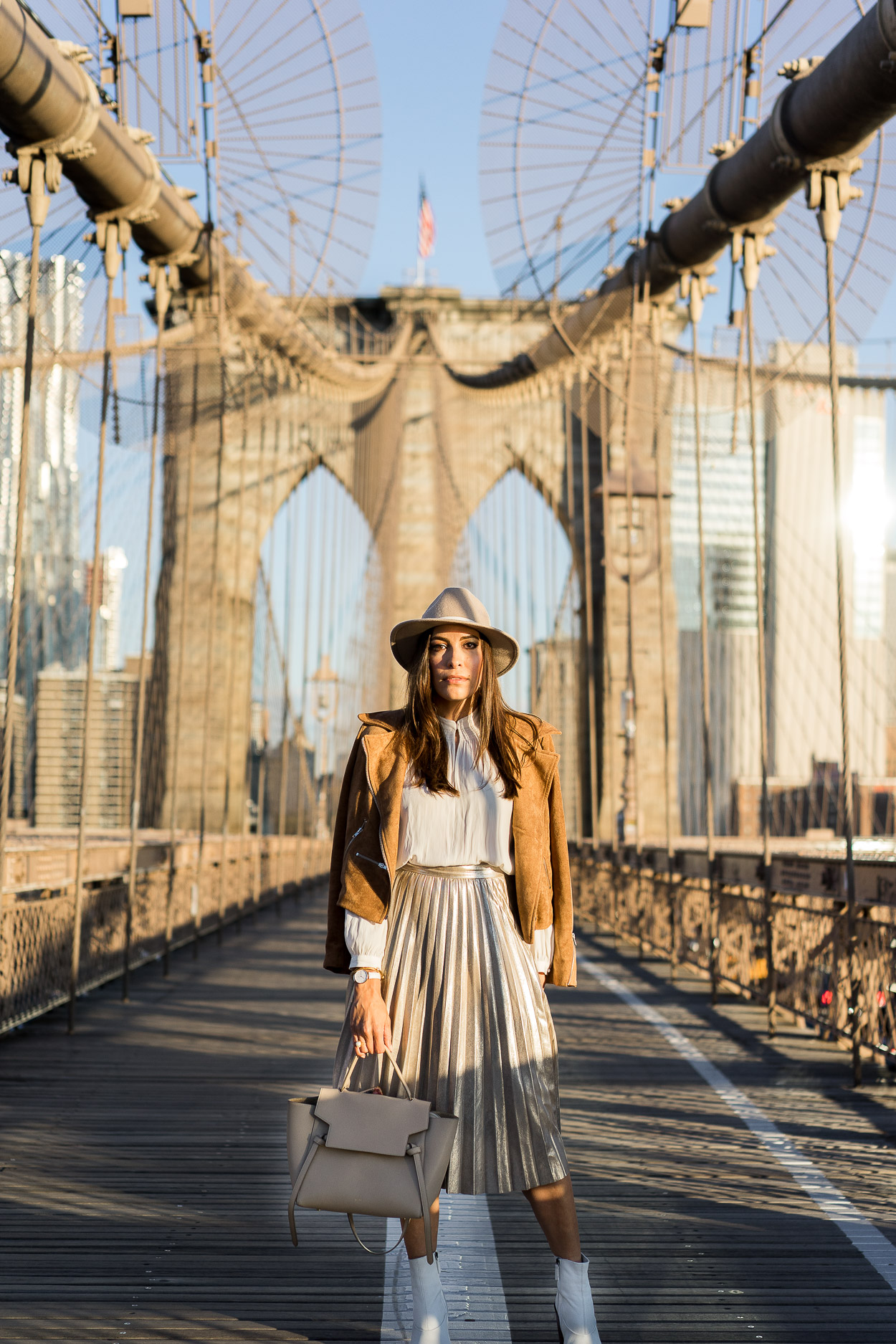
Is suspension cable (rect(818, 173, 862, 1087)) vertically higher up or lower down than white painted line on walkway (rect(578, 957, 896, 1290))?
higher up

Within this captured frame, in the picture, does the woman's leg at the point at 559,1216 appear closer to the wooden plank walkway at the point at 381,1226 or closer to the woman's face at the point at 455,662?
the wooden plank walkway at the point at 381,1226

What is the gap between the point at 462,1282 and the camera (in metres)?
3.01

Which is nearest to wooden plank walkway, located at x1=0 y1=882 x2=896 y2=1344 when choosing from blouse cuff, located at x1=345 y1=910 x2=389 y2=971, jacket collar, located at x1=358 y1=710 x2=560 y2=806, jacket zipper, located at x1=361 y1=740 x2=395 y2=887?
blouse cuff, located at x1=345 y1=910 x2=389 y2=971

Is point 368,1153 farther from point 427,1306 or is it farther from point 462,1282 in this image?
point 462,1282

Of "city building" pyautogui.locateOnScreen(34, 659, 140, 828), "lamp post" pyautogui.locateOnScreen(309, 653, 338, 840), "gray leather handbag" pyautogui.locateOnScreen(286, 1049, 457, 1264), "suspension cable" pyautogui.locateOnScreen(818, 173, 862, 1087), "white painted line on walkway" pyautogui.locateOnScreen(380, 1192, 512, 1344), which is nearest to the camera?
"gray leather handbag" pyautogui.locateOnScreen(286, 1049, 457, 1264)

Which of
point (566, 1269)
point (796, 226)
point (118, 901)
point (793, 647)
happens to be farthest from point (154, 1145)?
point (793, 647)

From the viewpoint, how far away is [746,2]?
380 inches

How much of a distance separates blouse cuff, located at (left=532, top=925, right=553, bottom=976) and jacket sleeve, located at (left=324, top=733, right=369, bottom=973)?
340 millimetres

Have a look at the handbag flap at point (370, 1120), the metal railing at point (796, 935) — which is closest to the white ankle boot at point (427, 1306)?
the handbag flap at point (370, 1120)

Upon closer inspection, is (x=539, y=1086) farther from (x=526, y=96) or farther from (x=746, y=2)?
(x=526, y=96)

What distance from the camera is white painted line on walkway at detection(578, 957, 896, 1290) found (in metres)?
3.23

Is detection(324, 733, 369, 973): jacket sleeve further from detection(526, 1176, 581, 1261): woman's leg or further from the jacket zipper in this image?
detection(526, 1176, 581, 1261): woman's leg

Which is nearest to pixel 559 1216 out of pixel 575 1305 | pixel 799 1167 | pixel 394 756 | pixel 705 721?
pixel 575 1305

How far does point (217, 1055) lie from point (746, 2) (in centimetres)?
770
